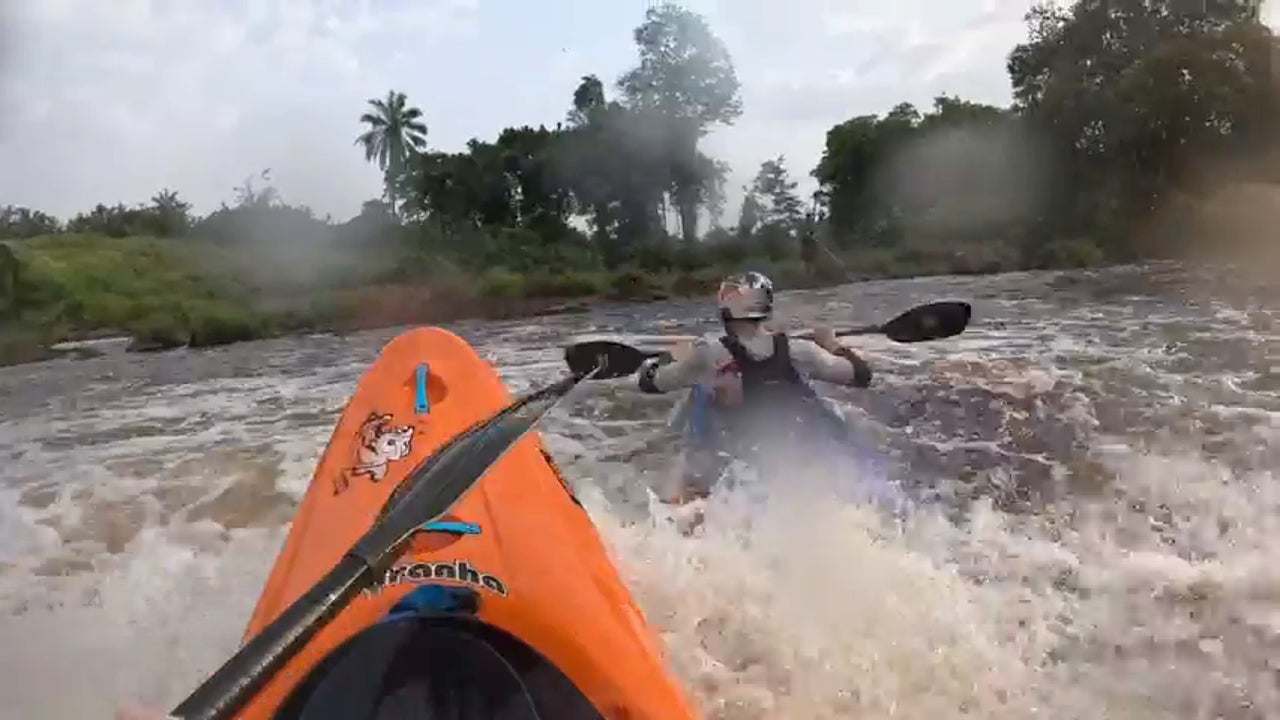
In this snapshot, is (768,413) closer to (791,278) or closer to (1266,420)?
(1266,420)

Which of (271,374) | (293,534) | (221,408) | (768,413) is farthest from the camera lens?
(271,374)

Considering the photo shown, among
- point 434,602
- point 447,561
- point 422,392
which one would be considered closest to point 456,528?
point 447,561

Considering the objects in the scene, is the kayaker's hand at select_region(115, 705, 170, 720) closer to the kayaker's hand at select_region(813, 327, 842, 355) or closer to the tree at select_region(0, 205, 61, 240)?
the kayaker's hand at select_region(813, 327, 842, 355)

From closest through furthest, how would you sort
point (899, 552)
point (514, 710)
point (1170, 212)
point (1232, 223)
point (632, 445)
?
point (514, 710)
point (899, 552)
point (632, 445)
point (1232, 223)
point (1170, 212)

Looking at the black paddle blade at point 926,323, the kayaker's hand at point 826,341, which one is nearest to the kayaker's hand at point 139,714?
the kayaker's hand at point 826,341

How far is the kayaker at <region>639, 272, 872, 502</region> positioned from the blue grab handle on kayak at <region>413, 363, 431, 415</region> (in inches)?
42.6

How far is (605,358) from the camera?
4.25 meters

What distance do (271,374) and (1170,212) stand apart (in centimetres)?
2324

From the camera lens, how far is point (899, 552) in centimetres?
384

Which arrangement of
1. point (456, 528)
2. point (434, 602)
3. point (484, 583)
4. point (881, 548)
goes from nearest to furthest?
point (434, 602), point (484, 583), point (456, 528), point (881, 548)

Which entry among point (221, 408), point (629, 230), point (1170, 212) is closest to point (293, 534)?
point (221, 408)

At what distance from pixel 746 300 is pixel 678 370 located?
40 cm

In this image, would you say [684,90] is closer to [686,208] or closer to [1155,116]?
[686,208]

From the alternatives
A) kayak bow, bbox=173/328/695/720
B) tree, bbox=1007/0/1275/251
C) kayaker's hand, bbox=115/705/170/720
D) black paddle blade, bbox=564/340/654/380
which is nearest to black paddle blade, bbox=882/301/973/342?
black paddle blade, bbox=564/340/654/380
